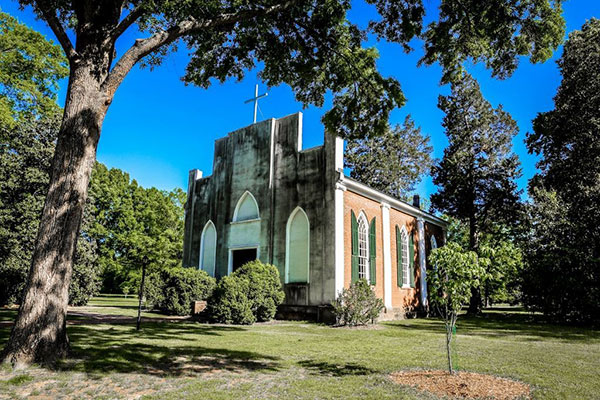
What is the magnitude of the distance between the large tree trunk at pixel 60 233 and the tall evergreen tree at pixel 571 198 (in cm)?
2145

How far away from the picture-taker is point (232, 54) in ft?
36.2

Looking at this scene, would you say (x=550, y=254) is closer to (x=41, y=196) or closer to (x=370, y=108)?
(x=370, y=108)

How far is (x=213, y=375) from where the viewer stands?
624 centimetres

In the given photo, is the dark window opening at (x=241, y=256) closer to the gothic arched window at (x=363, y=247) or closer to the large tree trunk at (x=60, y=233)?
the gothic arched window at (x=363, y=247)

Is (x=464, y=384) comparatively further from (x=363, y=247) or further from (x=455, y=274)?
(x=363, y=247)

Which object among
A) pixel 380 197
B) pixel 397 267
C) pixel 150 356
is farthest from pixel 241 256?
pixel 150 356

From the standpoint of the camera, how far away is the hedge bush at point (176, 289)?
17906 mm

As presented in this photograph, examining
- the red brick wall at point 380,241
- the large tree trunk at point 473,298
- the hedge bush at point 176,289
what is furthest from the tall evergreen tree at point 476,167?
the hedge bush at point 176,289

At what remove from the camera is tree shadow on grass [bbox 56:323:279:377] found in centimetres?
641

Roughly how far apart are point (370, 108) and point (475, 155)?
19.8 metres

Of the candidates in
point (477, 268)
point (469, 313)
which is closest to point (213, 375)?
point (477, 268)

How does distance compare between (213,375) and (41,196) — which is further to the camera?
(41,196)

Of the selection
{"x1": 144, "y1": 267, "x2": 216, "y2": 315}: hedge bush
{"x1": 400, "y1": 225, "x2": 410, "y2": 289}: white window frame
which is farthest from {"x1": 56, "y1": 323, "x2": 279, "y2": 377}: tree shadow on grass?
{"x1": 400, "y1": 225, "x2": 410, "y2": 289}: white window frame

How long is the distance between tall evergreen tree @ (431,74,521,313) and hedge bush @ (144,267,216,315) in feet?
61.6
